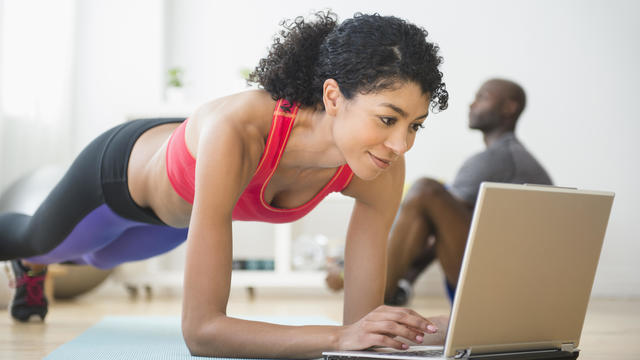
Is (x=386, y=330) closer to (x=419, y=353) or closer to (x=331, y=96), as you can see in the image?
(x=419, y=353)

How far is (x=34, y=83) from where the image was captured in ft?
11.8

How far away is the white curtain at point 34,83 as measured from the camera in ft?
11.3

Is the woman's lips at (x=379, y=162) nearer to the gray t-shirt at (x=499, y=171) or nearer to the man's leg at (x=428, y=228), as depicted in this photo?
the man's leg at (x=428, y=228)

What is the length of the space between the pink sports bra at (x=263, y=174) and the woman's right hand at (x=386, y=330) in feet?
1.33

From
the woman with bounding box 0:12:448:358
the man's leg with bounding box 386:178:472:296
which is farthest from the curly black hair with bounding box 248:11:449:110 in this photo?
the man's leg with bounding box 386:178:472:296

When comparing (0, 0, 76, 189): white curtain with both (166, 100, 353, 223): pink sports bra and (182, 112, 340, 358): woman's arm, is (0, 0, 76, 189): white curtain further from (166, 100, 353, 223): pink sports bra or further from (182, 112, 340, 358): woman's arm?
(182, 112, 340, 358): woman's arm

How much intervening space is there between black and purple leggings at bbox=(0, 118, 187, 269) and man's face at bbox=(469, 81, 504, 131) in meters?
1.52

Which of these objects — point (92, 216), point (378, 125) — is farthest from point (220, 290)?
point (92, 216)

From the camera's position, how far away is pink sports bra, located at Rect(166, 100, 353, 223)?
4.40 ft

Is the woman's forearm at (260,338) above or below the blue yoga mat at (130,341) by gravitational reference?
above

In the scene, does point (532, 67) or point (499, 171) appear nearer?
point (499, 171)

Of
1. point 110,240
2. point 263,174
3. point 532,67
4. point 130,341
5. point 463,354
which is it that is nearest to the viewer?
point 463,354

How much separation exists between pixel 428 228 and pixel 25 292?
4.89 feet

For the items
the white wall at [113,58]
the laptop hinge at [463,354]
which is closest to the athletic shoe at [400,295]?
the laptop hinge at [463,354]
